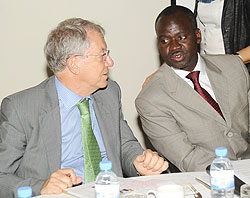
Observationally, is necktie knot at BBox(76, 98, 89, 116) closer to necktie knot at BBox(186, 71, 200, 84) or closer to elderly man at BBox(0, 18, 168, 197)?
elderly man at BBox(0, 18, 168, 197)

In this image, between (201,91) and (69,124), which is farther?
(201,91)

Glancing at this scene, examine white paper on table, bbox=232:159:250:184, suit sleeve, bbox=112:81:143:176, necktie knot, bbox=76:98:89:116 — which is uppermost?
necktie knot, bbox=76:98:89:116

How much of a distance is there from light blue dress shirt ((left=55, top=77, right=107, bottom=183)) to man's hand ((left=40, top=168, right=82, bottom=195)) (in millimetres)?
435

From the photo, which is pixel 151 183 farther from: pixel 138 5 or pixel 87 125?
pixel 138 5

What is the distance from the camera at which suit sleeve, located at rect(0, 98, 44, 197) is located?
2.51m

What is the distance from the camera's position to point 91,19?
14.2 ft

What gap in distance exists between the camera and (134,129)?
182 inches

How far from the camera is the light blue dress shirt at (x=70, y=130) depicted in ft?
9.11

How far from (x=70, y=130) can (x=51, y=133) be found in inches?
5.5

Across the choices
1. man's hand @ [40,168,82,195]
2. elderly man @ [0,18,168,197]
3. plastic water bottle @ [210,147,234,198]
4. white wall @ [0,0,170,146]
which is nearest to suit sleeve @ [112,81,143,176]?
elderly man @ [0,18,168,197]

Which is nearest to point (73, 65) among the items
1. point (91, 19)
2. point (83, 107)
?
point (83, 107)

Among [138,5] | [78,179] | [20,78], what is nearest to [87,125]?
[78,179]

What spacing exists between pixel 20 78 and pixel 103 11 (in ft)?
3.25

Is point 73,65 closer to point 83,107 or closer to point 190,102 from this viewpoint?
point 83,107
